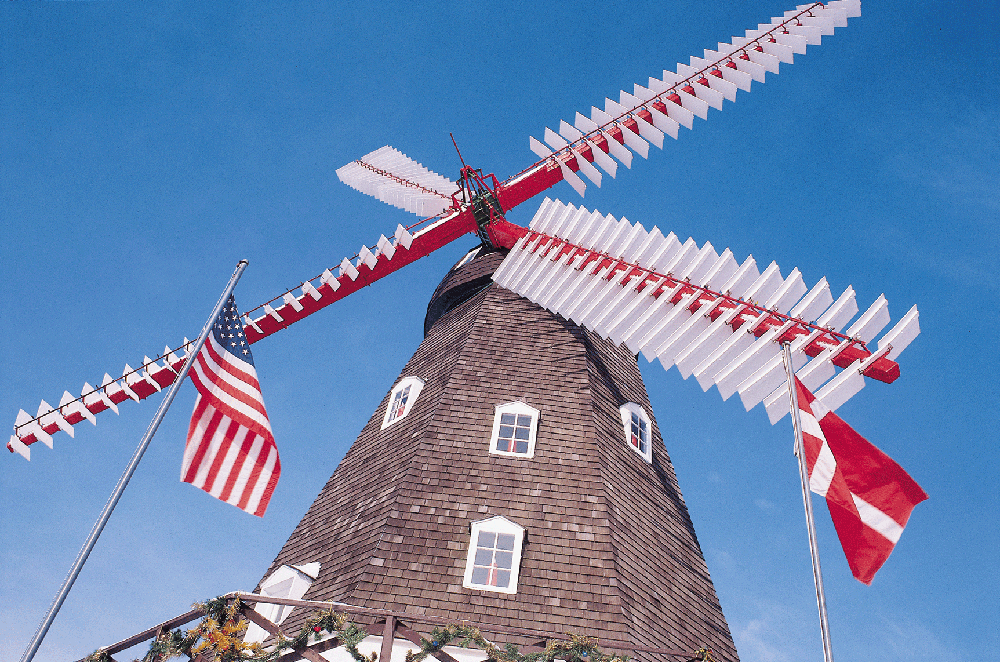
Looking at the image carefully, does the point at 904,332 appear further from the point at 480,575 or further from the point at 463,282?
the point at 463,282

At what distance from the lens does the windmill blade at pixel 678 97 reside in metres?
17.7

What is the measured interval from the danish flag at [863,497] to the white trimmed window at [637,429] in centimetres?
415

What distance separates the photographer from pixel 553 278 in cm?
1598

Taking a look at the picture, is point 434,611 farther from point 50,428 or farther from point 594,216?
point 50,428

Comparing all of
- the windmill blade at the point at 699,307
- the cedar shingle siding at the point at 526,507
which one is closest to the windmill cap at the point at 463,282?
the windmill blade at the point at 699,307

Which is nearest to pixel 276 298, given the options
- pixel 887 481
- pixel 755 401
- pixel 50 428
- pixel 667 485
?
pixel 50 428

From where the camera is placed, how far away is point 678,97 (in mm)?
18344

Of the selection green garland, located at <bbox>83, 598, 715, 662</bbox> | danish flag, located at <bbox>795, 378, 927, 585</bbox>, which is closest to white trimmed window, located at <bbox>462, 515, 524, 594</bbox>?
green garland, located at <bbox>83, 598, 715, 662</bbox>

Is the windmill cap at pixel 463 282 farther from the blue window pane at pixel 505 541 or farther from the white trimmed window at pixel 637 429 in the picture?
the blue window pane at pixel 505 541

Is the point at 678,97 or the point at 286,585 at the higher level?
the point at 678,97

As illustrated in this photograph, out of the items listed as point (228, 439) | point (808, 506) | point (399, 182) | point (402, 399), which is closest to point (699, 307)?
point (808, 506)

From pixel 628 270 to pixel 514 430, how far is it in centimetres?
356

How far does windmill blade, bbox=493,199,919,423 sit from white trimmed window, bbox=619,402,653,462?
1.54 m

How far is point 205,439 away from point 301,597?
2.77 meters
